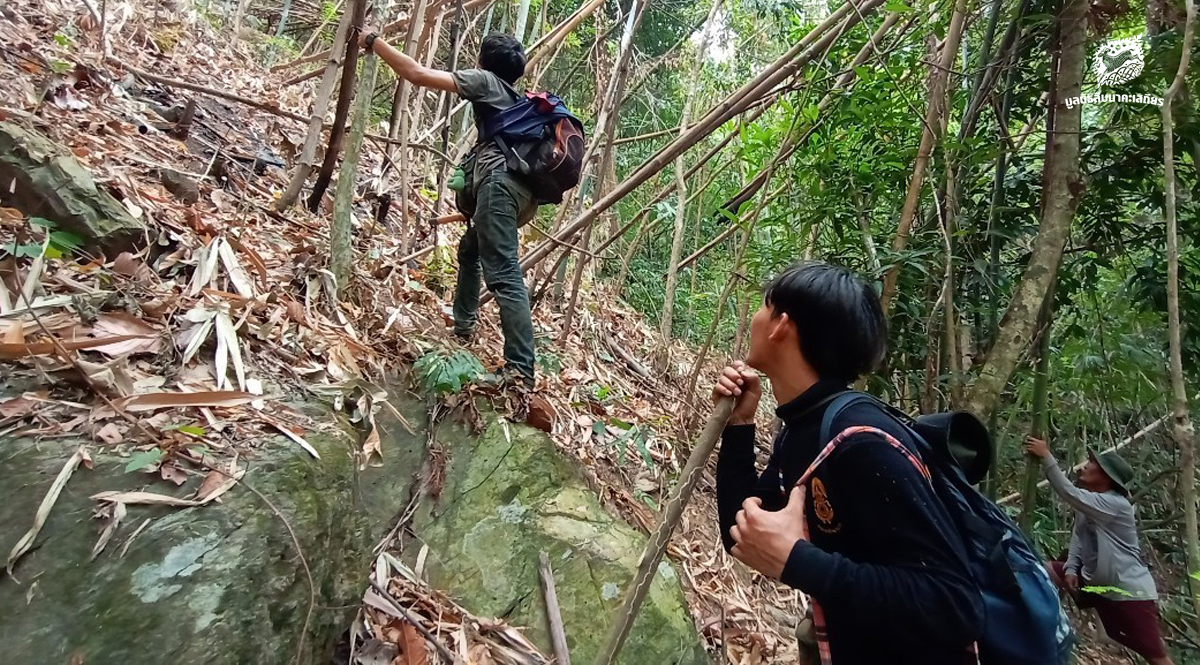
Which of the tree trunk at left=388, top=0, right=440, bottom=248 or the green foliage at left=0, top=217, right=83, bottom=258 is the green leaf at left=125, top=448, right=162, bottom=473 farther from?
the tree trunk at left=388, top=0, right=440, bottom=248

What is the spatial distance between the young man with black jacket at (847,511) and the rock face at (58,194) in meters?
2.37

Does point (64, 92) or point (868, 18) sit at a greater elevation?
point (868, 18)

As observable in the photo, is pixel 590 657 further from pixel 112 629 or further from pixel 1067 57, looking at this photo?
→ pixel 1067 57

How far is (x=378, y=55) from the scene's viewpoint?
3037 mm

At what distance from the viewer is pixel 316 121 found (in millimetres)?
3225

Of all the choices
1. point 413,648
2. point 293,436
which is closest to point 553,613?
point 413,648

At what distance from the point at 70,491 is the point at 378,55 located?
2.17 meters

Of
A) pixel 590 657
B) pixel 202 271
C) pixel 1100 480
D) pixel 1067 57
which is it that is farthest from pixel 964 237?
pixel 202 271

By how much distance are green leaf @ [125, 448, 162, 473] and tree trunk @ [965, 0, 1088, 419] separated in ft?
8.97

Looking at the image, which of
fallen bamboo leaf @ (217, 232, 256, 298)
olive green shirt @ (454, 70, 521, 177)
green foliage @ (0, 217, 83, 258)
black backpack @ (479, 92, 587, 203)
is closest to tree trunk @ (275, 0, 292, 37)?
olive green shirt @ (454, 70, 521, 177)

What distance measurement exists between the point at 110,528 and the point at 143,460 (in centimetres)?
20

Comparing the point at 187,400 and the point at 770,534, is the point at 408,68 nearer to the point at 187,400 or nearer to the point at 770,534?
the point at 187,400

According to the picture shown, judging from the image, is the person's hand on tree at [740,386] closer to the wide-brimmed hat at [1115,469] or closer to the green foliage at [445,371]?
the green foliage at [445,371]

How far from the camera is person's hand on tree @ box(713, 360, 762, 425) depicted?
1527 mm
